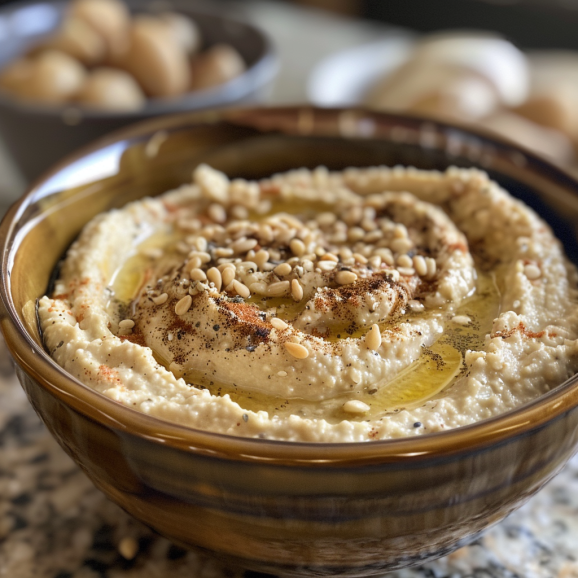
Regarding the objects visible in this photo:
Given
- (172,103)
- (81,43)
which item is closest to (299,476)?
(172,103)

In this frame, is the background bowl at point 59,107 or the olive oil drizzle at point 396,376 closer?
the olive oil drizzle at point 396,376

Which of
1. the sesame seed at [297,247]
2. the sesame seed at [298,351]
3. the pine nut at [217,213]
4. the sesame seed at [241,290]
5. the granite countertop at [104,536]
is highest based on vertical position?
the sesame seed at [298,351]

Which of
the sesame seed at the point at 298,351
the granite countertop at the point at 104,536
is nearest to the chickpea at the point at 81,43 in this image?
the granite countertop at the point at 104,536

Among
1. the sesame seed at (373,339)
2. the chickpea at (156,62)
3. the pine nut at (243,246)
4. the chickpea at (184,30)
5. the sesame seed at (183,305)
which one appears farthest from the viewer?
the chickpea at (184,30)

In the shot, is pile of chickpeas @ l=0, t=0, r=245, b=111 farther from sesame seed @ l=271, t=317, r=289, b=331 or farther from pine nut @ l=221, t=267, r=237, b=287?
sesame seed @ l=271, t=317, r=289, b=331

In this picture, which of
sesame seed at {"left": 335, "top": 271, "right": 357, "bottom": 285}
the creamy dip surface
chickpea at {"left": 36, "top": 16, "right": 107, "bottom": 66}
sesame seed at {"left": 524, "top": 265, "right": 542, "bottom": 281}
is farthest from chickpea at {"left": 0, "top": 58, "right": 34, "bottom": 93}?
sesame seed at {"left": 524, "top": 265, "right": 542, "bottom": 281}

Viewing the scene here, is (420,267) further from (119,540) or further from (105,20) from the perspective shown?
(105,20)

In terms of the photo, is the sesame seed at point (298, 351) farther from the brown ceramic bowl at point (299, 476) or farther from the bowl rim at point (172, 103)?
the bowl rim at point (172, 103)

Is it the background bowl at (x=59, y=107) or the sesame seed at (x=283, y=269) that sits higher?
the sesame seed at (x=283, y=269)
